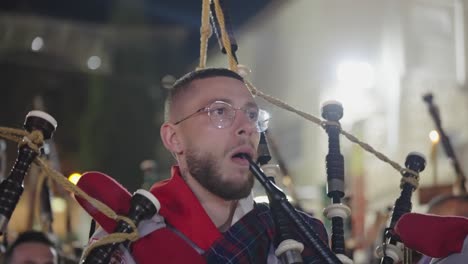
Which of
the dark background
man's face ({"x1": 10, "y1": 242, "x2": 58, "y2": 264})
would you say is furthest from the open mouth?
the dark background

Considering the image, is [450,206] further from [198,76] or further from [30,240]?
[30,240]

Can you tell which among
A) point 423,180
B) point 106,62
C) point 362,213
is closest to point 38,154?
point 362,213

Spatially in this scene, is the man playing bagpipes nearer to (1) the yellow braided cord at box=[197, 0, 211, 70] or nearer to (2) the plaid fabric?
(2) the plaid fabric

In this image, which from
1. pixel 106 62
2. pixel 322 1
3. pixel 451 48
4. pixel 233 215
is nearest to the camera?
pixel 233 215

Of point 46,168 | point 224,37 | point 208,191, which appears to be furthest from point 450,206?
point 46,168

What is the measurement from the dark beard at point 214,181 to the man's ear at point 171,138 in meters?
0.11

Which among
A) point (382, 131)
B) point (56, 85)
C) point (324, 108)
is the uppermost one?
point (56, 85)

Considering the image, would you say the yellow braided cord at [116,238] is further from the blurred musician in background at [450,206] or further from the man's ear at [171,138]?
the blurred musician in background at [450,206]

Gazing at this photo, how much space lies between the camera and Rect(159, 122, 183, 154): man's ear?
221cm

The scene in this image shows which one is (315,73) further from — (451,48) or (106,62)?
(106,62)

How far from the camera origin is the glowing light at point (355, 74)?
8.16 m

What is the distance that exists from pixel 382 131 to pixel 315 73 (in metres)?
1.90

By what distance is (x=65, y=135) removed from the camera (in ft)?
42.8

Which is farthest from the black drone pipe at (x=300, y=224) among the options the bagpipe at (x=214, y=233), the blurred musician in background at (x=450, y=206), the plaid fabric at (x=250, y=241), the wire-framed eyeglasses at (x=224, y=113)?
the blurred musician in background at (x=450, y=206)
